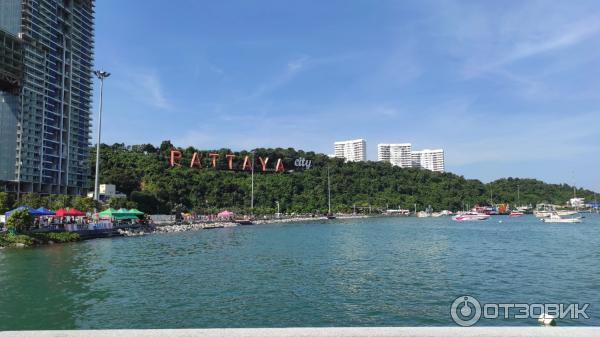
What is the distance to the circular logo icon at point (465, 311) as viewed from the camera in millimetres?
11466

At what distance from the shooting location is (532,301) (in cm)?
1541

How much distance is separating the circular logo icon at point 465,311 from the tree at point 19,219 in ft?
120

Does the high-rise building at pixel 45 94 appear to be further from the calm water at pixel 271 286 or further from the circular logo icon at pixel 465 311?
the circular logo icon at pixel 465 311

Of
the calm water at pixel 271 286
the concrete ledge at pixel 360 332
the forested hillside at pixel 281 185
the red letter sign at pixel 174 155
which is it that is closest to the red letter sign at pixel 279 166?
the forested hillside at pixel 281 185

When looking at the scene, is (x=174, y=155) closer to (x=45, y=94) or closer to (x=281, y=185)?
(x=281, y=185)

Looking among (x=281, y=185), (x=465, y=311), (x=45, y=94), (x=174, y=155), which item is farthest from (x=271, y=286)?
(x=281, y=185)

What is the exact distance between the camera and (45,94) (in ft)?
258

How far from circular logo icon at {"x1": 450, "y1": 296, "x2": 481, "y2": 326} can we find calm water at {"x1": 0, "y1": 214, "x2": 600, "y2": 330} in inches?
15.0

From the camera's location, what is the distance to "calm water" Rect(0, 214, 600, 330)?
42.0 ft

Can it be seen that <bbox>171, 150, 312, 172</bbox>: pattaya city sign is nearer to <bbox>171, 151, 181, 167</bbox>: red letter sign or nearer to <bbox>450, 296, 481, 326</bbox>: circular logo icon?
<bbox>171, 151, 181, 167</bbox>: red letter sign

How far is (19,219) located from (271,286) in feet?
96.7

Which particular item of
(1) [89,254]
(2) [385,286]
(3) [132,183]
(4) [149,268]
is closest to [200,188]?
(3) [132,183]

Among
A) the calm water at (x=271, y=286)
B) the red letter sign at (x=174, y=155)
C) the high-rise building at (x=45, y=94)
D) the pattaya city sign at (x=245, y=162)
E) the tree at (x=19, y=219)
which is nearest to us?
the calm water at (x=271, y=286)

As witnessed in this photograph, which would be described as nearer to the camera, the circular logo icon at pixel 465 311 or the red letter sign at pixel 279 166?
the circular logo icon at pixel 465 311
